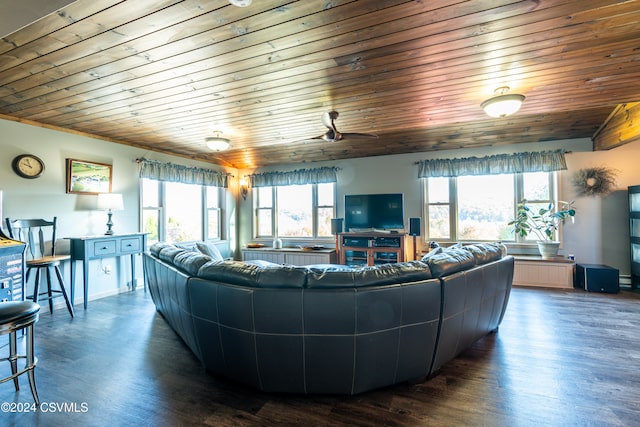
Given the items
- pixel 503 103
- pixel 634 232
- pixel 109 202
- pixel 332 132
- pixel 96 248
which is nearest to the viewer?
pixel 503 103

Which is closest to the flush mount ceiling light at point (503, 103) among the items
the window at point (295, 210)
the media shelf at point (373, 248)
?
the media shelf at point (373, 248)

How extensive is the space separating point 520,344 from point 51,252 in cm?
540

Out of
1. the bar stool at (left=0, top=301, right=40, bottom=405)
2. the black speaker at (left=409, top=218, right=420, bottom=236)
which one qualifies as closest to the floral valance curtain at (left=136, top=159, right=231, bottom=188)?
the bar stool at (left=0, top=301, right=40, bottom=405)

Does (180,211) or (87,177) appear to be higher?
(87,177)

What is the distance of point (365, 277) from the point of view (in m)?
1.81

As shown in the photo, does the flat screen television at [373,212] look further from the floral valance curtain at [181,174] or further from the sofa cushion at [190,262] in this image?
the sofa cushion at [190,262]

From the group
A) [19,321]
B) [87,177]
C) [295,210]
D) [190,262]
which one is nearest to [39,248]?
[87,177]

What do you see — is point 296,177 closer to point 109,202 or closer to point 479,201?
point 109,202

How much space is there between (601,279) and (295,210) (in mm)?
5379

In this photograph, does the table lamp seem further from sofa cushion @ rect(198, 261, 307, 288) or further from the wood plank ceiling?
sofa cushion @ rect(198, 261, 307, 288)

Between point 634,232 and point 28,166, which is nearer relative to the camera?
point 28,166

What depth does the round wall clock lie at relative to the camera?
3.53 metres

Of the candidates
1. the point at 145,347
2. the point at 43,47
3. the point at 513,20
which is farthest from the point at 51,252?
the point at 513,20

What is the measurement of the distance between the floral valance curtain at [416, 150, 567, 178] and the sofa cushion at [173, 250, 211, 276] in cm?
451
